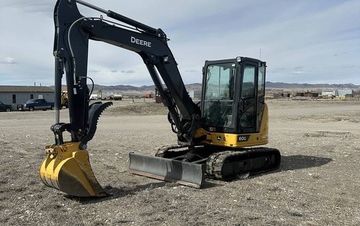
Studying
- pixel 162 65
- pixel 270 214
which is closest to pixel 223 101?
pixel 162 65

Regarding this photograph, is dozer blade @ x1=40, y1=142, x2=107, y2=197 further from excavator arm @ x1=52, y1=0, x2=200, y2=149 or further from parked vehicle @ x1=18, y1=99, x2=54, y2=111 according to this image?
parked vehicle @ x1=18, y1=99, x2=54, y2=111

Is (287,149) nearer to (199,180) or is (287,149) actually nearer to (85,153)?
(199,180)

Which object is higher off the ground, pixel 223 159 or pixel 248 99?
pixel 248 99

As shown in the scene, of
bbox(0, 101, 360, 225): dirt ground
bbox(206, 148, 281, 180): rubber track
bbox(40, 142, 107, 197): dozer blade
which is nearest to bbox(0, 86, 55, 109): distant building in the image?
bbox(0, 101, 360, 225): dirt ground

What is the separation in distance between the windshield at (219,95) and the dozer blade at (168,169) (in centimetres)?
169

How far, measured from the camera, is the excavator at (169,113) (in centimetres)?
860

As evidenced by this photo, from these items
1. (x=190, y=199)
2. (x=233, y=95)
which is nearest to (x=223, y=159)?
(x=233, y=95)

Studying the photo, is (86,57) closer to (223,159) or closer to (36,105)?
(223,159)

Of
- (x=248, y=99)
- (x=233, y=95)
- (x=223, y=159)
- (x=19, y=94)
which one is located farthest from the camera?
(x=19, y=94)

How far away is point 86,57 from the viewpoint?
362 inches

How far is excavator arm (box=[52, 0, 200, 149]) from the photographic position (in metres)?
8.81

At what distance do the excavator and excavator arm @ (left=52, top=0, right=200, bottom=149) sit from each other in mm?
18

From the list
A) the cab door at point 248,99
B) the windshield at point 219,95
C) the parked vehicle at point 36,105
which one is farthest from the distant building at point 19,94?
the cab door at point 248,99

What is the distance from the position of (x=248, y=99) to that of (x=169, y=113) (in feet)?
6.39
